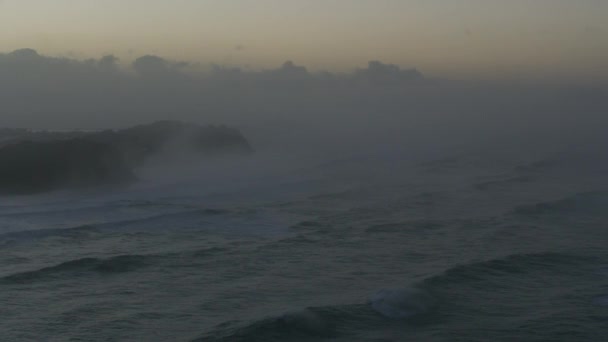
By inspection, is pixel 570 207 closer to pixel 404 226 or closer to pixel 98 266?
pixel 404 226

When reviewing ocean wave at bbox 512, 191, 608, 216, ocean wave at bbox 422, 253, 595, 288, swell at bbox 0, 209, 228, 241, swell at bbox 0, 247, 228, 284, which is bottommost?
ocean wave at bbox 422, 253, 595, 288

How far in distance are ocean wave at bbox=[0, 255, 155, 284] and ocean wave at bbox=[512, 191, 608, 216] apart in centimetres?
2439

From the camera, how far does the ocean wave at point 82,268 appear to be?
92.3ft

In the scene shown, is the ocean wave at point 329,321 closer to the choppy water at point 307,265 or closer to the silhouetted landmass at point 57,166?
the choppy water at point 307,265

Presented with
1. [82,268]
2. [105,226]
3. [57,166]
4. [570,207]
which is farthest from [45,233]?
[570,207]

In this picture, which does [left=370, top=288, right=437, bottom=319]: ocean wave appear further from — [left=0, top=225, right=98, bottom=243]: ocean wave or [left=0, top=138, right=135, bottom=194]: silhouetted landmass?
[left=0, top=138, right=135, bottom=194]: silhouetted landmass

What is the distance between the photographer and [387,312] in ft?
76.6

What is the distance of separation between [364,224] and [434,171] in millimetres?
29119

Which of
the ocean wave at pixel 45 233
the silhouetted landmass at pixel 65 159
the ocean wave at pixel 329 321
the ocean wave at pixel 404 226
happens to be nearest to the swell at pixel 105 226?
the ocean wave at pixel 45 233

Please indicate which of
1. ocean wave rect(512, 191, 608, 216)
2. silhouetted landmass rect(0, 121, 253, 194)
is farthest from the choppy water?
silhouetted landmass rect(0, 121, 253, 194)

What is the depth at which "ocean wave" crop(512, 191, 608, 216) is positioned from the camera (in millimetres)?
42688

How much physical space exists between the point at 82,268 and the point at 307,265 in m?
10.1

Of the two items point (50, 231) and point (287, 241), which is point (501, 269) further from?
point (50, 231)

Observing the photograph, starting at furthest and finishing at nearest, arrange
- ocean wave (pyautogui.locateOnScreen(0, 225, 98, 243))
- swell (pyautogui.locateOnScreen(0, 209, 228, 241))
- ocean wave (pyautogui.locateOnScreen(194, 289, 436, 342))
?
swell (pyautogui.locateOnScreen(0, 209, 228, 241)) < ocean wave (pyautogui.locateOnScreen(0, 225, 98, 243)) < ocean wave (pyautogui.locateOnScreen(194, 289, 436, 342))
